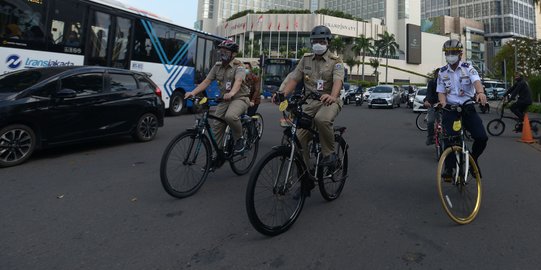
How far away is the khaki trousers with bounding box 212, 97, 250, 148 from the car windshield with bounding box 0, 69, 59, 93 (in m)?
3.25

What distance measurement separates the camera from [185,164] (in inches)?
166

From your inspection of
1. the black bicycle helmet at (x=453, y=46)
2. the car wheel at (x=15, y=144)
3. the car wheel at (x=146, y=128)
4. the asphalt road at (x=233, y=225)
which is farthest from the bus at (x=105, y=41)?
the black bicycle helmet at (x=453, y=46)

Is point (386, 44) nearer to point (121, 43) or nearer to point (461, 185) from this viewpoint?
point (121, 43)

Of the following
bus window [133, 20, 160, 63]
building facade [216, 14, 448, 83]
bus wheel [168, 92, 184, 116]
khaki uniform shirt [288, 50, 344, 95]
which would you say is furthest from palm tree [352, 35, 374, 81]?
khaki uniform shirt [288, 50, 344, 95]

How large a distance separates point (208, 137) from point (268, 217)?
5.48 ft

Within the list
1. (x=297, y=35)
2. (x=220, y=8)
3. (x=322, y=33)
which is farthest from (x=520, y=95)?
(x=220, y=8)

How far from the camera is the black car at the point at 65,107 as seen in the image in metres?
5.60

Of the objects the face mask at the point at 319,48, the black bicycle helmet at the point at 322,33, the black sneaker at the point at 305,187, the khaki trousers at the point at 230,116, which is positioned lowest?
the black sneaker at the point at 305,187

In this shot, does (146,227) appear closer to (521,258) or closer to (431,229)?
(431,229)

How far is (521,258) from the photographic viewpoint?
9.45ft

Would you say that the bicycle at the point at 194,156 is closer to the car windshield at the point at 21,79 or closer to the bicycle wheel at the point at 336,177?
the bicycle wheel at the point at 336,177

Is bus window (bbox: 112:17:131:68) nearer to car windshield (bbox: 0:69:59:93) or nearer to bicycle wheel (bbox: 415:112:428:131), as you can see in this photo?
car windshield (bbox: 0:69:59:93)

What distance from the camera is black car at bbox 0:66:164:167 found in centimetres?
560

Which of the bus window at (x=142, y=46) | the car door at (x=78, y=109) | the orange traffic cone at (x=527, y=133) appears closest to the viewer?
the car door at (x=78, y=109)
